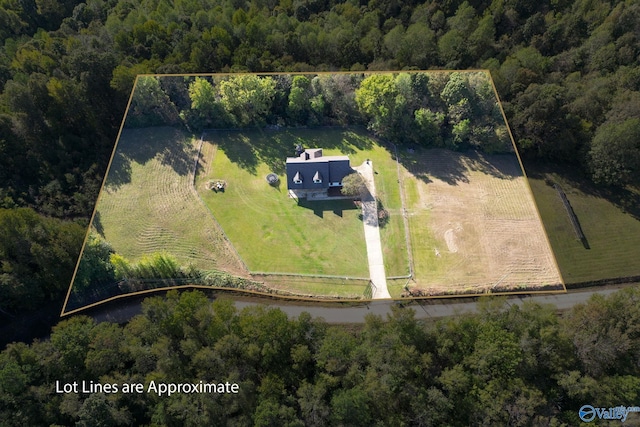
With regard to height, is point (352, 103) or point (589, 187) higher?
point (352, 103)

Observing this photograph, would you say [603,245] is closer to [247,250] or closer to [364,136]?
[364,136]

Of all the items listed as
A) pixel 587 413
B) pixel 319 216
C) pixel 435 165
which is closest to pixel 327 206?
pixel 319 216

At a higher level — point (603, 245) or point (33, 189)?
point (33, 189)

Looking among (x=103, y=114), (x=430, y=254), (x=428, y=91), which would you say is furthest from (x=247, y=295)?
(x=428, y=91)

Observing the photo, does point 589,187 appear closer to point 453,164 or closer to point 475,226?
point 453,164

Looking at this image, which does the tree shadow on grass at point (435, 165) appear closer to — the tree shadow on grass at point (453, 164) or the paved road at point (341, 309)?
the tree shadow on grass at point (453, 164)
